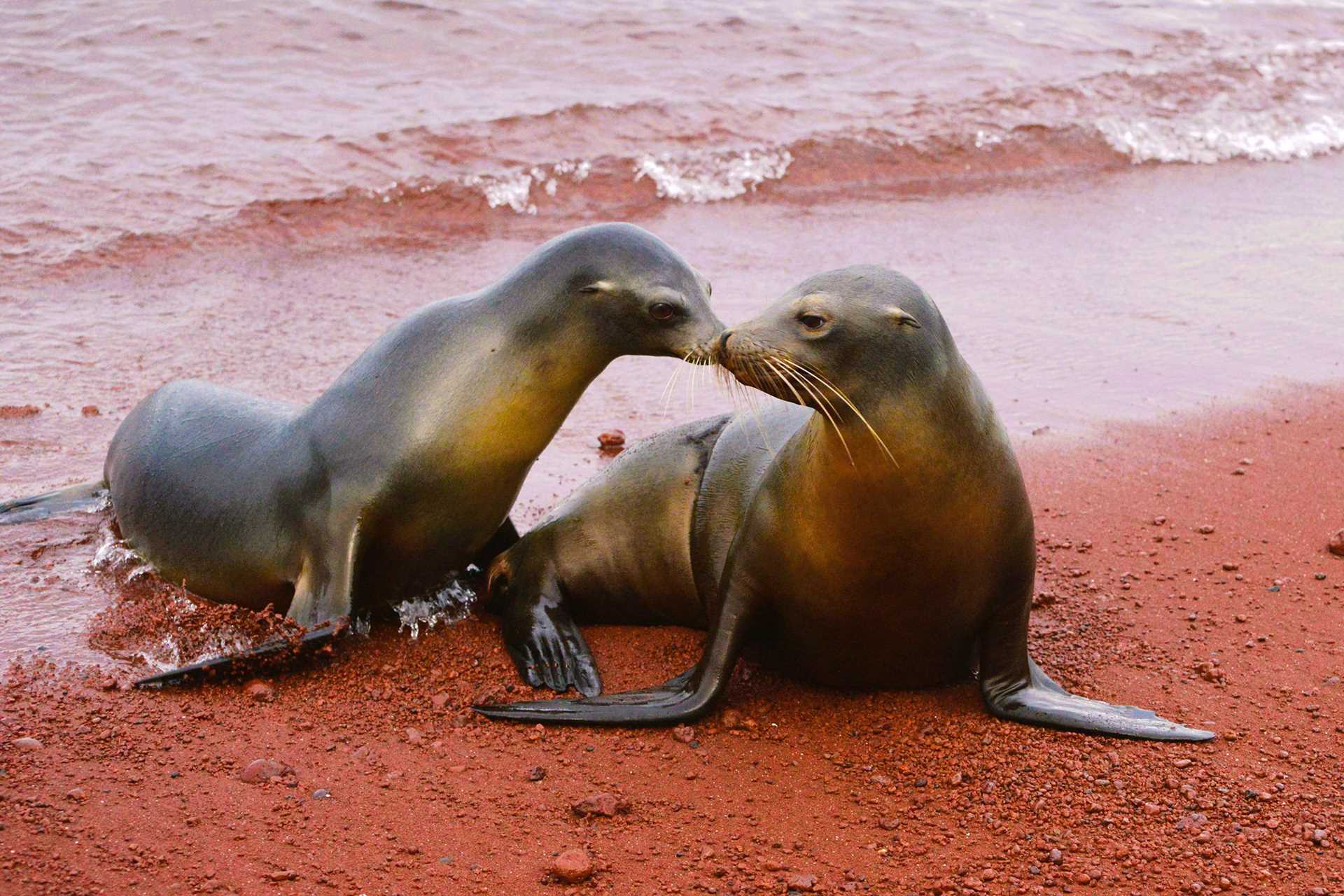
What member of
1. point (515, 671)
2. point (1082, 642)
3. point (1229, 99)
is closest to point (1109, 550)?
point (1082, 642)

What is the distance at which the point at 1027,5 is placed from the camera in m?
18.5

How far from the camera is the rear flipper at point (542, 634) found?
455cm

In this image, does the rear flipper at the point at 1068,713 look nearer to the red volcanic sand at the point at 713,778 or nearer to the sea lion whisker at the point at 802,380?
the red volcanic sand at the point at 713,778

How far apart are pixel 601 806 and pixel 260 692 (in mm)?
1250

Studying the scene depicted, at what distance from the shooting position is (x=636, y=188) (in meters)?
12.2

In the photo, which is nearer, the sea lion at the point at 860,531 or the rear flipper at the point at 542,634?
the sea lion at the point at 860,531

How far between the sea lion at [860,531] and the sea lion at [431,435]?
0.50 meters

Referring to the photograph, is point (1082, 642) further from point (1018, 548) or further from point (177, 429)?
point (177, 429)

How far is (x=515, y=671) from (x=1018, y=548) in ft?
5.37

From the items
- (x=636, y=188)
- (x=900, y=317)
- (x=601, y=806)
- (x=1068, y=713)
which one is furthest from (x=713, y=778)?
(x=636, y=188)

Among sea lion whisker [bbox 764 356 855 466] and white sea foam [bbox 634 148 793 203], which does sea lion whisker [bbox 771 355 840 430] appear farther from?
white sea foam [bbox 634 148 793 203]

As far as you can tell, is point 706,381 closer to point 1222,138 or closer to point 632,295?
point 632,295

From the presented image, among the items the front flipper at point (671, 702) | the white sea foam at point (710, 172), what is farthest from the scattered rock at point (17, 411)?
the white sea foam at point (710, 172)

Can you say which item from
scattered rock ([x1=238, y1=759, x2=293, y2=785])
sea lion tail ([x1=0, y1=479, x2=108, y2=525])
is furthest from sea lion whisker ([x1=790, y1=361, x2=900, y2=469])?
sea lion tail ([x1=0, y1=479, x2=108, y2=525])
